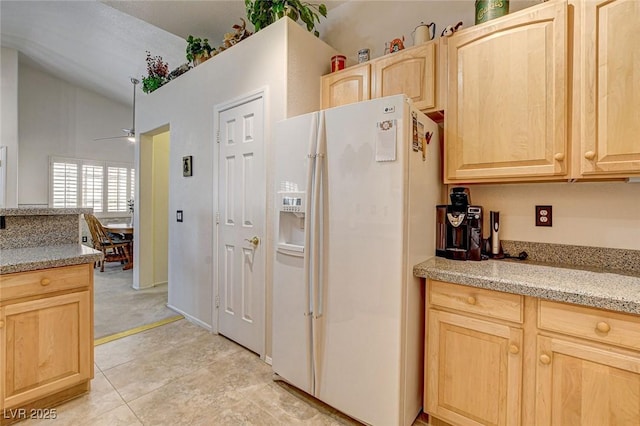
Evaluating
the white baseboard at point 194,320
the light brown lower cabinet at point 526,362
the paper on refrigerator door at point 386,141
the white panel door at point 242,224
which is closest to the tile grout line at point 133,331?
the white baseboard at point 194,320

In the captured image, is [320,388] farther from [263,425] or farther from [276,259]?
[276,259]

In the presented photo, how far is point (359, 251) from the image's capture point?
1.62m

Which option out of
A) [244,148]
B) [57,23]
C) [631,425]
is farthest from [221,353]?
[57,23]

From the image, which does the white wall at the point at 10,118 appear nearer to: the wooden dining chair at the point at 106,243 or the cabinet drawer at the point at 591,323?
the wooden dining chair at the point at 106,243

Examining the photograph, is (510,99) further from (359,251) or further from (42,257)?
(42,257)

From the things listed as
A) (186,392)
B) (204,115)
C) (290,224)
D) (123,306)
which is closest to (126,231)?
(123,306)

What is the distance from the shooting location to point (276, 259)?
203 cm

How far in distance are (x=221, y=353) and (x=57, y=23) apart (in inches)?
206

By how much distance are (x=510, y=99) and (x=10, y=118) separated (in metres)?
7.44

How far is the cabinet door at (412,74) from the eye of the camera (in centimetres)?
188

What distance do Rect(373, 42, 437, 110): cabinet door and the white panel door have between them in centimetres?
96

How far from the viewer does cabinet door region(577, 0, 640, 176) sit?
134 centimetres

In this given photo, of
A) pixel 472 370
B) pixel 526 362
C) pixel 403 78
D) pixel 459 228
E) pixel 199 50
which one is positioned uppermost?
Answer: pixel 199 50

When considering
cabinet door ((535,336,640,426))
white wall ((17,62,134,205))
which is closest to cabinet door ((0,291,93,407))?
cabinet door ((535,336,640,426))
